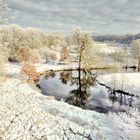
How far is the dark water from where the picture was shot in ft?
111

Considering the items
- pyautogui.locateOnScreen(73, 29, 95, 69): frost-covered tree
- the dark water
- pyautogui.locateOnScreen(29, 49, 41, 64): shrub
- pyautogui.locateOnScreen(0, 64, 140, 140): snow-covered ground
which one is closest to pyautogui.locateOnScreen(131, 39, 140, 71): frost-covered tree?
pyautogui.locateOnScreen(73, 29, 95, 69): frost-covered tree

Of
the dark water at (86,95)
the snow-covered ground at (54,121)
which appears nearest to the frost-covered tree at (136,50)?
the dark water at (86,95)

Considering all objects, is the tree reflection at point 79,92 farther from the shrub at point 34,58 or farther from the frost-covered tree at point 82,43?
the shrub at point 34,58

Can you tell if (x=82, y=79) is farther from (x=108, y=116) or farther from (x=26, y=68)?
(x=108, y=116)

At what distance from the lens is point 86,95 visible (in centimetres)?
4081

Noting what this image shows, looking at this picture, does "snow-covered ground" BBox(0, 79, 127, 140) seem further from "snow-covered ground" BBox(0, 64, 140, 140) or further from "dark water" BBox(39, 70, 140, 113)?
"dark water" BBox(39, 70, 140, 113)

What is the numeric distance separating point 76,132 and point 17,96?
1044 cm

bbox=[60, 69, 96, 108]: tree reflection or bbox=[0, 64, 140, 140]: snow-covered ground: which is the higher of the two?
bbox=[0, 64, 140, 140]: snow-covered ground

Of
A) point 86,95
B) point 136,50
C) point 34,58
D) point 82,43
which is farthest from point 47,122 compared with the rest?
point 136,50

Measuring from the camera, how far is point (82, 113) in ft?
91.5

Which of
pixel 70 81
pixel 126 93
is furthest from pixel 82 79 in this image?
pixel 126 93

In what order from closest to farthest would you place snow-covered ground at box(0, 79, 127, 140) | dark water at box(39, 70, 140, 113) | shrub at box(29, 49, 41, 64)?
snow-covered ground at box(0, 79, 127, 140) → dark water at box(39, 70, 140, 113) → shrub at box(29, 49, 41, 64)

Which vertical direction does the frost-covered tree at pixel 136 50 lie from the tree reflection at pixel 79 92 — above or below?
above

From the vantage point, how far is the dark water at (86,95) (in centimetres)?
3384
